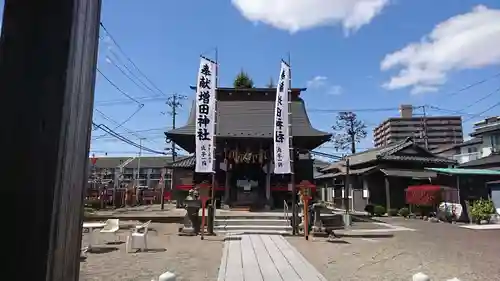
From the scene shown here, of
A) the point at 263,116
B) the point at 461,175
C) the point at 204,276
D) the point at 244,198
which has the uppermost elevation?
the point at 263,116

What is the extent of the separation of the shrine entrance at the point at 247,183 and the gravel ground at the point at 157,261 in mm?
8903

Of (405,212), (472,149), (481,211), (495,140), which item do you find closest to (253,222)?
(481,211)

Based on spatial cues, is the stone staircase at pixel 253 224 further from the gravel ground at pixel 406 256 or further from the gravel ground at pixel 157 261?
the gravel ground at pixel 157 261

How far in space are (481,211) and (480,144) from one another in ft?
72.4

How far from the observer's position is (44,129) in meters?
1.07

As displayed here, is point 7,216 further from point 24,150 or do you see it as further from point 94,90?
point 94,90

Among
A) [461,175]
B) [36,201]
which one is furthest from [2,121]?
[461,175]

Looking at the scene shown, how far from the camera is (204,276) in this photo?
764 centimetres

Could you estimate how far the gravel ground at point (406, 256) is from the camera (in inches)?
320

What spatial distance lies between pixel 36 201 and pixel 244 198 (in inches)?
866

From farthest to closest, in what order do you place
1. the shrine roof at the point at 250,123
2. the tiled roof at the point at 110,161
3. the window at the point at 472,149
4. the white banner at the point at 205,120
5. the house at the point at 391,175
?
the tiled roof at the point at 110,161
the window at the point at 472,149
the house at the point at 391,175
the shrine roof at the point at 250,123
the white banner at the point at 205,120

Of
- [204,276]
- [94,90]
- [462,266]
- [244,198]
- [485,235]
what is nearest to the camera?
[94,90]

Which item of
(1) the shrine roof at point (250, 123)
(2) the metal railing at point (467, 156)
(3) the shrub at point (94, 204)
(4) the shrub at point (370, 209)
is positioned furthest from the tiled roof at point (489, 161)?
(3) the shrub at point (94, 204)

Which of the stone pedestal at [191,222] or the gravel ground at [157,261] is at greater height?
the stone pedestal at [191,222]
